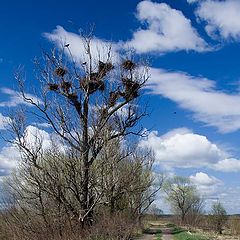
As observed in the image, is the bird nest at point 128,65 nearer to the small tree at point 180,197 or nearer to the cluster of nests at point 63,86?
the cluster of nests at point 63,86

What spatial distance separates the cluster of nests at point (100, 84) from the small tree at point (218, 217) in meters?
40.5

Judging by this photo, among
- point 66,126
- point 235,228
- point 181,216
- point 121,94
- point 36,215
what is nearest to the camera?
point 36,215

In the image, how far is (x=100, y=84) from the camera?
61.5ft

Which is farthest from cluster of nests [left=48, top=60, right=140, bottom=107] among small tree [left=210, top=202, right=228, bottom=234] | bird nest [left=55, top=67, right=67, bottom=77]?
small tree [left=210, top=202, right=228, bottom=234]

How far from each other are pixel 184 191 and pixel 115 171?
259 ft

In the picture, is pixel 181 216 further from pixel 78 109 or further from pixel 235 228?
pixel 78 109

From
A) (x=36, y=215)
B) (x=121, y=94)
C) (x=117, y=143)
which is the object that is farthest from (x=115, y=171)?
(x=36, y=215)

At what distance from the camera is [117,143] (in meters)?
20.5

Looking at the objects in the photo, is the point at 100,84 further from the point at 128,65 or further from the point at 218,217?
the point at 218,217

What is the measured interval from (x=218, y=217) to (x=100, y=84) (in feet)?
144

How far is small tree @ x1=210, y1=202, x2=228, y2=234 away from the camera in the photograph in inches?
2229

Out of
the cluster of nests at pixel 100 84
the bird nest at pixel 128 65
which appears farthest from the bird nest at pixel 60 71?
the bird nest at pixel 128 65

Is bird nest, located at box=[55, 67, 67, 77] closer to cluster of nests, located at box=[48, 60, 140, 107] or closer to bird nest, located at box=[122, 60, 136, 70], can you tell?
cluster of nests, located at box=[48, 60, 140, 107]

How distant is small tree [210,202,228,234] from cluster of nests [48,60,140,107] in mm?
40511
